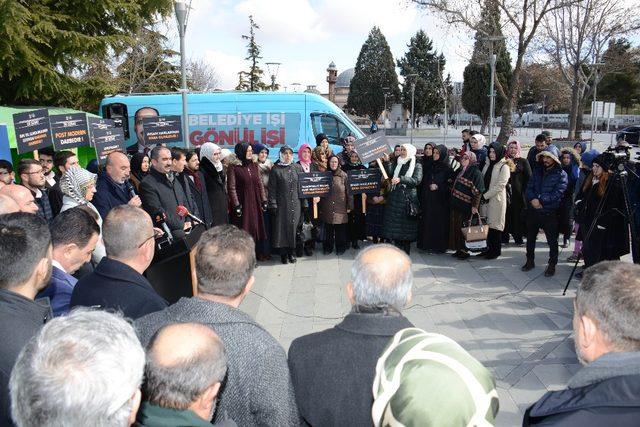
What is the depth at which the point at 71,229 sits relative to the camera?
10.7 ft

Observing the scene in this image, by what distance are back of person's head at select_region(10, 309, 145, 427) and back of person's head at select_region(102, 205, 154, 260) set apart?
1.43 m

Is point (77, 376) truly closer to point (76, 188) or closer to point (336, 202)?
point (76, 188)

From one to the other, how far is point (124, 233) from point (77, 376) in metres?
1.66

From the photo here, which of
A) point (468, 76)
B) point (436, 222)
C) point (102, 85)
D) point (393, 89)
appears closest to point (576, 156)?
point (436, 222)

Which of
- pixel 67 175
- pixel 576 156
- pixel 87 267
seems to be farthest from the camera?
pixel 576 156

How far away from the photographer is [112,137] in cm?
879

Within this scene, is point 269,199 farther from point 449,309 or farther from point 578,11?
point 578,11

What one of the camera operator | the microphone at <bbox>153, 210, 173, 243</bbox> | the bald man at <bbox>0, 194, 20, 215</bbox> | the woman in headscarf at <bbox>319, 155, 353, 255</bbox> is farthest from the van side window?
the bald man at <bbox>0, 194, 20, 215</bbox>

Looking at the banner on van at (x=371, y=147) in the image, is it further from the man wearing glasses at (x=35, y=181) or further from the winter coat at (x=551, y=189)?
the man wearing glasses at (x=35, y=181)

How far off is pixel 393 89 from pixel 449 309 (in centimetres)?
6539

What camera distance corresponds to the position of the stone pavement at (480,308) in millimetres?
4848

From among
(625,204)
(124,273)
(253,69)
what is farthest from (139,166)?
(253,69)

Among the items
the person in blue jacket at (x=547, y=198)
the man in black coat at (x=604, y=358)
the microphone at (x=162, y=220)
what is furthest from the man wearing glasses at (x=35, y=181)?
the person in blue jacket at (x=547, y=198)

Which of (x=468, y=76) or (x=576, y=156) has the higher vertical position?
(x=468, y=76)
